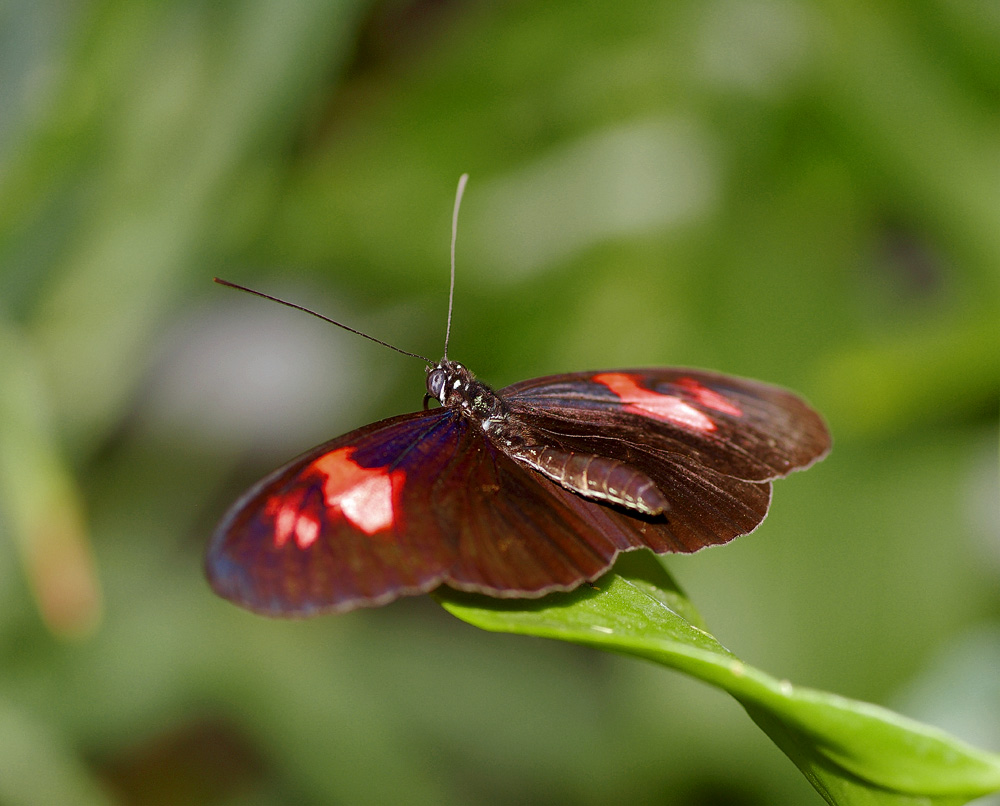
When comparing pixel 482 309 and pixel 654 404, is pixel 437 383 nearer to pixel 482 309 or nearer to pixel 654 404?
pixel 654 404

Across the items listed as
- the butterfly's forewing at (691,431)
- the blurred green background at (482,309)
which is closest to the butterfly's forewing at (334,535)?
the butterfly's forewing at (691,431)

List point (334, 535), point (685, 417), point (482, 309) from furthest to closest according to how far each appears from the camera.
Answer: point (482, 309)
point (685, 417)
point (334, 535)

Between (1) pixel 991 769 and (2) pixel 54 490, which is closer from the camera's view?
(1) pixel 991 769

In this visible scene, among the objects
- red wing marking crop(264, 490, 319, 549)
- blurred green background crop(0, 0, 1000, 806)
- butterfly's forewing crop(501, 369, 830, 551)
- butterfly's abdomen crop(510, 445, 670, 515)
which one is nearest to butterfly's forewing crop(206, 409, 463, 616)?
red wing marking crop(264, 490, 319, 549)

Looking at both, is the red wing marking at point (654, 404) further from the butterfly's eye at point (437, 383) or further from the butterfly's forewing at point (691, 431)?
the butterfly's eye at point (437, 383)

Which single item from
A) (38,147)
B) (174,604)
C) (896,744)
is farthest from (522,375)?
(896,744)

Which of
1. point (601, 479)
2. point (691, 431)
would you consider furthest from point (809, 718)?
point (691, 431)

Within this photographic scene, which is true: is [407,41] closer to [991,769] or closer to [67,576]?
[67,576]
